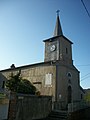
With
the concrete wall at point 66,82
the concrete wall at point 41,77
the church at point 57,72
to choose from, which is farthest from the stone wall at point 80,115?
the concrete wall at point 41,77

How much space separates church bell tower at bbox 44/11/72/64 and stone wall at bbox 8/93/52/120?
11268 millimetres

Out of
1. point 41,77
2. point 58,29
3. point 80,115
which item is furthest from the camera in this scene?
point 58,29

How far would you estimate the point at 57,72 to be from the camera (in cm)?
2323

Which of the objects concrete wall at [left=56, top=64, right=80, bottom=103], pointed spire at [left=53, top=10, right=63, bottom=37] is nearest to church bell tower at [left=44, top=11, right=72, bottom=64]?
pointed spire at [left=53, top=10, right=63, bottom=37]

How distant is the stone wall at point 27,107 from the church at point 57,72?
18.8ft

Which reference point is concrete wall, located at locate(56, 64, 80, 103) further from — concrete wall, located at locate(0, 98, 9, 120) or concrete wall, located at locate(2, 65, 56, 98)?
concrete wall, located at locate(0, 98, 9, 120)

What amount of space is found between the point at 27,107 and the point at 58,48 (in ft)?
50.3

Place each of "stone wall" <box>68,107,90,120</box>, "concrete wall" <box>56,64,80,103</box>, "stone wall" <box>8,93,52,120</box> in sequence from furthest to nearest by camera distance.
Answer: "concrete wall" <box>56,64,80,103</box> < "stone wall" <box>68,107,90,120</box> < "stone wall" <box>8,93,52,120</box>

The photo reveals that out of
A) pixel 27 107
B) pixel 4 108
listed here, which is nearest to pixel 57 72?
pixel 27 107

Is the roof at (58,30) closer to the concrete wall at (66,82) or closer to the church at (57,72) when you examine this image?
the church at (57,72)

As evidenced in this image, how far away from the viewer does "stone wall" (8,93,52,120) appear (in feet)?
38.6

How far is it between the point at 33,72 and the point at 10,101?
47.3ft

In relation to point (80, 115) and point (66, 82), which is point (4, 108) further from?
point (66, 82)

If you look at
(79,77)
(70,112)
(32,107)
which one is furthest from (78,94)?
(32,107)
